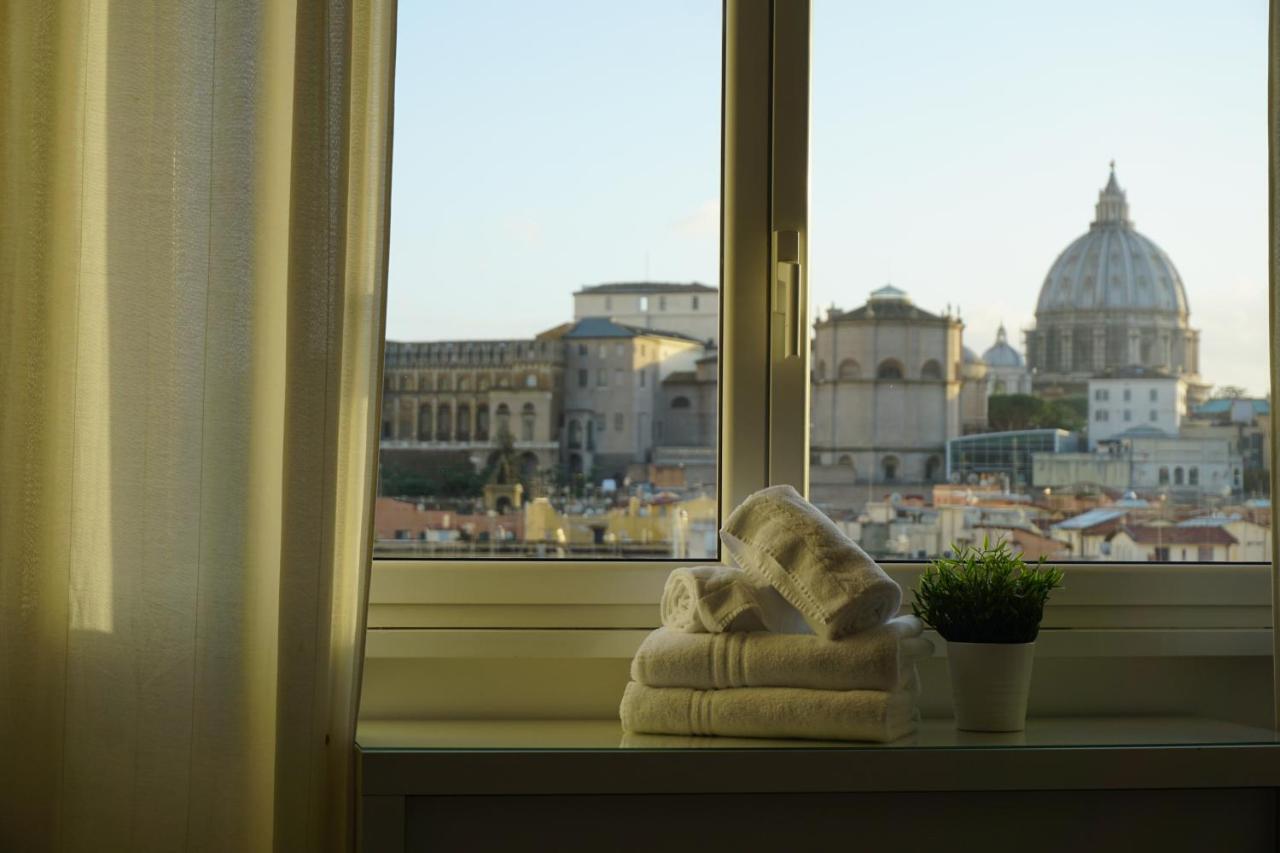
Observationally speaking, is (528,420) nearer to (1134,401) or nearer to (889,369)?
(889,369)

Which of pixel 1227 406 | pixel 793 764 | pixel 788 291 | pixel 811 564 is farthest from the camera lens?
pixel 1227 406

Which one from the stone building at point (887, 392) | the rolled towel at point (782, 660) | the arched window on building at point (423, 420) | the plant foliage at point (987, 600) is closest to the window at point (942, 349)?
the stone building at point (887, 392)

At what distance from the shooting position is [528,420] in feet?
6.08

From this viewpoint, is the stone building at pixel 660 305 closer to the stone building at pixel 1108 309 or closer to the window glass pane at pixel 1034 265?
the window glass pane at pixel 1034 265

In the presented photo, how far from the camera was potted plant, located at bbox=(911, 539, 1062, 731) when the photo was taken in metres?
1.57

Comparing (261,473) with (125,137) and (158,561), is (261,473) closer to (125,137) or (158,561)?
(158,561)

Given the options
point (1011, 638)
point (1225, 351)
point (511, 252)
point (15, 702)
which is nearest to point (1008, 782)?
point (1011, 638)

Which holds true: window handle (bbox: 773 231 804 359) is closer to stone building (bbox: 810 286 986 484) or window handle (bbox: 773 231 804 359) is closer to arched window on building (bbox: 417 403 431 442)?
stone building (bbox: 810 286 986 484)

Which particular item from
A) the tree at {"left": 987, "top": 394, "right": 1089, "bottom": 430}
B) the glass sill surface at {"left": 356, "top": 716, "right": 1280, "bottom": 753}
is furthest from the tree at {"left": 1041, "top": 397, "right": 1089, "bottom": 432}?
the glass sill surface at {"left": 356, "top": 716, "right": 1280, "bottom": 753}

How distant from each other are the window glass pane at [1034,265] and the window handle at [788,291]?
0.07 m

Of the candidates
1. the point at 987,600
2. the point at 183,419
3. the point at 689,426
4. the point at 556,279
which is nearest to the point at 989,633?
the point at 987,600

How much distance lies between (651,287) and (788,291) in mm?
202

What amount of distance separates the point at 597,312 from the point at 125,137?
0.68 meters

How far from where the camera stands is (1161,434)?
1.89 m
